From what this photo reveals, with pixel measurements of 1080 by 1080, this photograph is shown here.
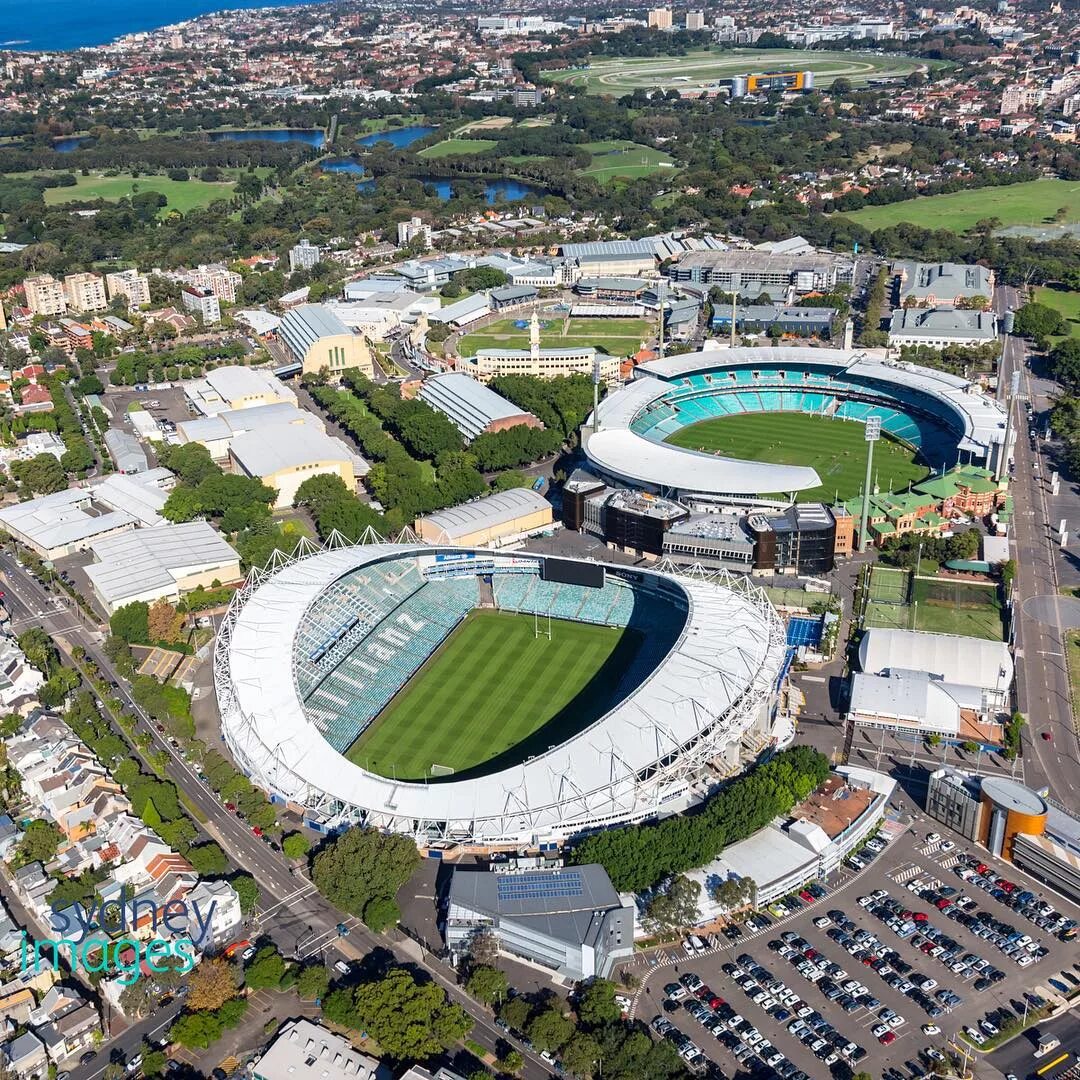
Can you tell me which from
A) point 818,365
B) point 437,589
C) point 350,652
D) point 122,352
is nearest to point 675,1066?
point 350,652

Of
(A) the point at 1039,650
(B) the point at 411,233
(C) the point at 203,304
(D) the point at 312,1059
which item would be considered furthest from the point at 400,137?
(D) the point at 312,1059

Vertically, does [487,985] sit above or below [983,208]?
below

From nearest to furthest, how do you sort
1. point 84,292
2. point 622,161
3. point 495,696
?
point 495,696, point 84,292, point 622,161

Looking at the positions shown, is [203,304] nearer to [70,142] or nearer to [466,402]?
[466,402]

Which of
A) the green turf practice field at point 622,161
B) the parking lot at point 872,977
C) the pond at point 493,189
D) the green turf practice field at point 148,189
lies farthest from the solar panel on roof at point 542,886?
the green turf practice field at point 622,161

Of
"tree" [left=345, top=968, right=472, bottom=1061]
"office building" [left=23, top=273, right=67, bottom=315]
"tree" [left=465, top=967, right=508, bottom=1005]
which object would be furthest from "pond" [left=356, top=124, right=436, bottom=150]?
"tree" [left=345, top=968, right=472, bottom=1061]

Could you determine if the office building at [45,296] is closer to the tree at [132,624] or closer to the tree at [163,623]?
the tree at [132,624]
